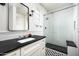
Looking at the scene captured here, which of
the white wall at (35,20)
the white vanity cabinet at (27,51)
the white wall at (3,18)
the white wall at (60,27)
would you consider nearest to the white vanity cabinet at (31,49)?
the white vanity cabinet at (27,51)

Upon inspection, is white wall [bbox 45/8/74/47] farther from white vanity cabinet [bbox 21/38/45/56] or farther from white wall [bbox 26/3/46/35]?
white vanity cabinet [bbox 21/38/45/56]

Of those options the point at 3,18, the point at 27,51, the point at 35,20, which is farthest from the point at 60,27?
the point at 3,18

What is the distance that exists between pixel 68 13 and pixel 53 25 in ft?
3.11

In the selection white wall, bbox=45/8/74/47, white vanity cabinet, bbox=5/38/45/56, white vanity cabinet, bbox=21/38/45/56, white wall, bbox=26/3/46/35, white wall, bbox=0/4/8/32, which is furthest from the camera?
white wall, bbox=45/8/74/47

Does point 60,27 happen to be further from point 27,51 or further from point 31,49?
point 27,51

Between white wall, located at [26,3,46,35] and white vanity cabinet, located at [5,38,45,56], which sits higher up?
white wall, located at [26,3,46,35]

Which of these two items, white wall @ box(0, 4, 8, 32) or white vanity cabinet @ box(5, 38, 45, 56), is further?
white wall @ box(0, 4, 8, 32)

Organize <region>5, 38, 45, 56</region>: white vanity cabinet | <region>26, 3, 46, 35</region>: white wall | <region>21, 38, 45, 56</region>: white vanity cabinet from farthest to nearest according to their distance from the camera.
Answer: <region>26, 3, 46, 35</region>: white wall
<region>21, 38, 45, 56</region>: white vanity cabinet
<region>5, 38, 45, 56</region>: white vanity cabinet

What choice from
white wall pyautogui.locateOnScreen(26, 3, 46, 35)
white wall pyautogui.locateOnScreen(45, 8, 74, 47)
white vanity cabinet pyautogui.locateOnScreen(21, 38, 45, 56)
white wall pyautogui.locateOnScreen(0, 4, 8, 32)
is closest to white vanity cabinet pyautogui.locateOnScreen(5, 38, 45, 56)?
white vanity cabinet pyautogui.locateOnScreen(21, 38, 45, 56)

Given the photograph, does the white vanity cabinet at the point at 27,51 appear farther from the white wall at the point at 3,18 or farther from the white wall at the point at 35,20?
the white wall at the point at 35,20

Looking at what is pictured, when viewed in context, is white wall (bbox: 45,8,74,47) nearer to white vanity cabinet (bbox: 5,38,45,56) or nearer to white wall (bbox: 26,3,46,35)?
white wall (bbox: 26,3,46,35)

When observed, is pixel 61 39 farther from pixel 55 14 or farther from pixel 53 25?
pixel 55 14

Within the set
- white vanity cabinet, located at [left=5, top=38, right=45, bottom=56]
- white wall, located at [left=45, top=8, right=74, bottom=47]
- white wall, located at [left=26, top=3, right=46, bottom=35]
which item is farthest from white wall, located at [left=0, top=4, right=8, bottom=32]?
white wall, located at [left=45, top=8, right=74, bottom=47]

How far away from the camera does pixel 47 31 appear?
328 cm
